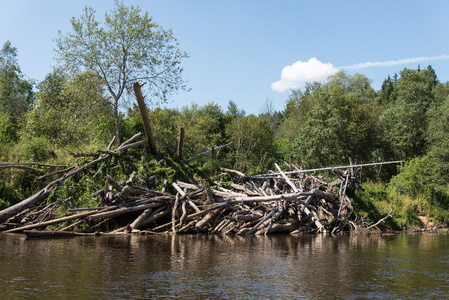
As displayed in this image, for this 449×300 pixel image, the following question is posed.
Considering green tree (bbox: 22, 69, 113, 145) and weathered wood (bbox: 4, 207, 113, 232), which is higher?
green tree (bbox: 22, 69, 113, 145)

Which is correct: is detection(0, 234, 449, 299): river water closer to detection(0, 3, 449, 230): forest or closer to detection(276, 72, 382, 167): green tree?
detection(0, 3, 449, 230): forest

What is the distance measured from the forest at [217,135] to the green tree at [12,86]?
19 cm

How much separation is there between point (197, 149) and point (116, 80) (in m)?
13.7

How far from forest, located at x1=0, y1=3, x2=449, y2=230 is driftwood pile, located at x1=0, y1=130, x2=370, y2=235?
3.04ft

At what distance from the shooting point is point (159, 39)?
33.0 meters

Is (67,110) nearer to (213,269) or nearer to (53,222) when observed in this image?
(53,222)

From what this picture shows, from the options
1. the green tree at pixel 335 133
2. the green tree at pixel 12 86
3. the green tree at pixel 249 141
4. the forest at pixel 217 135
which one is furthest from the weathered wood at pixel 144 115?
the green tree at pixel 12 86

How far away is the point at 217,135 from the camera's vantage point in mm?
47594

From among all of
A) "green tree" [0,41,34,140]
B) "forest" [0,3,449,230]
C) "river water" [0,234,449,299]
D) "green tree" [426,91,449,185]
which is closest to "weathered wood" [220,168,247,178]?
"forest" [0,3,449,230]

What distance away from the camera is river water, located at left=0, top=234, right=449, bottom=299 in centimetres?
844

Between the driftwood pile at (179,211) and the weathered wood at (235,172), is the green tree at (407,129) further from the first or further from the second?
the weathered wood at (235,172)

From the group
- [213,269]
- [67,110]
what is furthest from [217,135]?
[213,269]

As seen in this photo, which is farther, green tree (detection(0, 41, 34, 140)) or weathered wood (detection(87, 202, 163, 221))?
green tree (detection(0, 41, 34, 140))

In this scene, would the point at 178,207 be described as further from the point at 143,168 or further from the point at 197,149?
the point at 197,149
